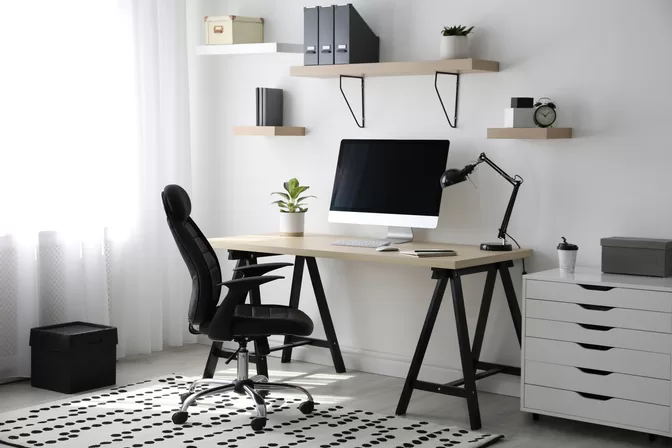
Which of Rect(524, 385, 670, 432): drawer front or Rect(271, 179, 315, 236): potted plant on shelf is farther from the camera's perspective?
Rect(271, 179, 315, 236): potted plant on shelf

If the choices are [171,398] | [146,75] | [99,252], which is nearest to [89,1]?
[146,75]

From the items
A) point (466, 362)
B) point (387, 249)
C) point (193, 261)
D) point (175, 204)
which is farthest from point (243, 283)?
point (466, 362)

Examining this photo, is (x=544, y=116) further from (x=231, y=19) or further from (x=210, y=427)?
(x=210, y=427)

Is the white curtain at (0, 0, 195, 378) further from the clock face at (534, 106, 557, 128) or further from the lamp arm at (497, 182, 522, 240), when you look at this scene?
the clock face at (534, 106, 557, 128)

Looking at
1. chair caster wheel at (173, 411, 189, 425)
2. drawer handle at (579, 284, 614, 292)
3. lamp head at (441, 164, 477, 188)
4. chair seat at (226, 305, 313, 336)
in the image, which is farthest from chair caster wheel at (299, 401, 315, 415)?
drawer handle at (579, 284, 614, 292)

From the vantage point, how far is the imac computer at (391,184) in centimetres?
460

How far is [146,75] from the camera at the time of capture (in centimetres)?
539

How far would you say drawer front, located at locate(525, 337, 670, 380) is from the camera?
3689 mm

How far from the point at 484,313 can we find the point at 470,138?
2.89 ft

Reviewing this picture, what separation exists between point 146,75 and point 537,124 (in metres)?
2.32

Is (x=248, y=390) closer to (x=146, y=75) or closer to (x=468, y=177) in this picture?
(x=468, y=177)

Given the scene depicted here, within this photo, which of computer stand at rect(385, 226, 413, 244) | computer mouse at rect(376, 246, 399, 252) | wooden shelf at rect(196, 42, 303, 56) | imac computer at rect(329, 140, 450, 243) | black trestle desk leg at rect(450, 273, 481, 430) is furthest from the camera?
wooden shelf at rect(196, 42, 303, 56)

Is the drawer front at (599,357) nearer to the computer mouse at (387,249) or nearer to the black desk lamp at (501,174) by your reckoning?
the black desk lamp at (501,174)

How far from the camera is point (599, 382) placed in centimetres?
382
